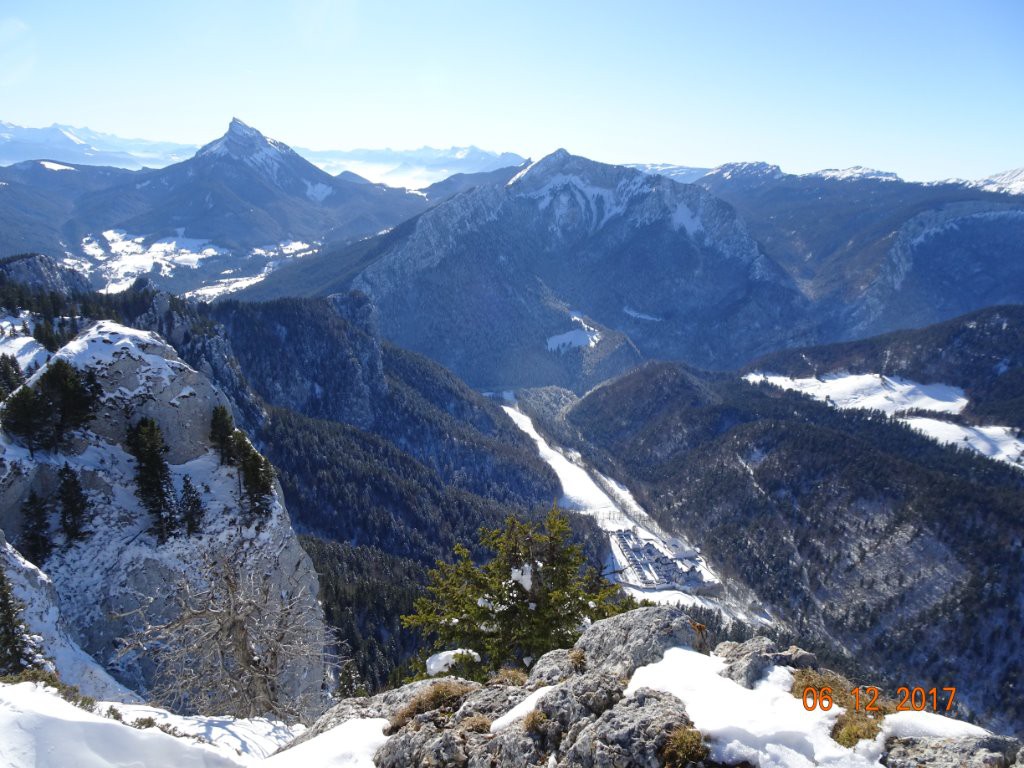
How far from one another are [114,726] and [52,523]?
96.5ft

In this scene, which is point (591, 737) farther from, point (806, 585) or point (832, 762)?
point (806, 585)

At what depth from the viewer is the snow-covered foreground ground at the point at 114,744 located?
60.0ft

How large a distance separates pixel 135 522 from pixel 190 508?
Result: 3663 millimetres

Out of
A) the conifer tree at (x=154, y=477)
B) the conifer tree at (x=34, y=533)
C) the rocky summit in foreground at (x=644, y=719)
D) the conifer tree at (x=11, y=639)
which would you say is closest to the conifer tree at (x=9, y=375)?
the conifer tree at (x=154, y=477)

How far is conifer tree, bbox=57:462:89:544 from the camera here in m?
42.7

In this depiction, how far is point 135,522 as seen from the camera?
44906 mm

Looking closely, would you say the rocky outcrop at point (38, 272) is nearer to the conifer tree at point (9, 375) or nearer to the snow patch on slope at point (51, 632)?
the conifer tree at point (9, 375)

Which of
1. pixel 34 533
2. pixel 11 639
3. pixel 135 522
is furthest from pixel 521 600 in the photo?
pixel 34 533

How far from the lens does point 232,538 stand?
46.8 meters

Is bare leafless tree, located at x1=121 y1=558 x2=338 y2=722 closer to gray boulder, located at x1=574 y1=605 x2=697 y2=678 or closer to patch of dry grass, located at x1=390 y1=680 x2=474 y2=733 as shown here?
patch of dry grass, located at x1=390 y1=680 x2=474 y2=733

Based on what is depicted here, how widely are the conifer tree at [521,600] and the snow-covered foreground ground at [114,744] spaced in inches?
426

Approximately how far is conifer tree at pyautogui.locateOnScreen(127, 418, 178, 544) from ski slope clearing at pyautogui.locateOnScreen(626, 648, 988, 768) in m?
39.9

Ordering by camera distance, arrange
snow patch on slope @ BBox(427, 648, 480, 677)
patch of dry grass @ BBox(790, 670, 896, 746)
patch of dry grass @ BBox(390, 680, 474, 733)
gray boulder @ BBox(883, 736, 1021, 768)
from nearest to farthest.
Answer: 1. gray boulder @ BBox(883, 736, 1021, 768)
2. patch of dry grass @ BBox(790, 670, 896, 746)
3. patch of dry grass @ BBox(390, 680, 474, 733)
4. snow patch on slope @ BBox(427, 648, 480, 677)
